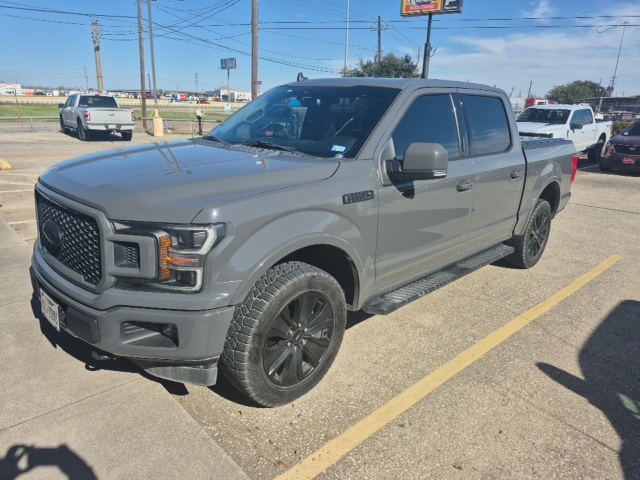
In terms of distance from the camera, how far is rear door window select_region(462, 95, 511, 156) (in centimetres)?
413

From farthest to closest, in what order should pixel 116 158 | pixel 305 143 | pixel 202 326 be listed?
pixel 305 143 < pixel 116 158 < pixel 202 326

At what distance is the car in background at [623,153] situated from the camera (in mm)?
13688

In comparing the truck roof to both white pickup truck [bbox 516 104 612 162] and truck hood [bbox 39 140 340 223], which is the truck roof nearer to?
truck hood [bbox 39 140 340 223]

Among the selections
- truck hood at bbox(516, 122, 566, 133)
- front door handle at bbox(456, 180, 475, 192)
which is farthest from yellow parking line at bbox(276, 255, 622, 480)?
truck hood at bbox(516, 122, 566, 133)

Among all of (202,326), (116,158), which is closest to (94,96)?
(116,158)

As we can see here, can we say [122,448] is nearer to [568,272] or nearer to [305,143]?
[305,143]

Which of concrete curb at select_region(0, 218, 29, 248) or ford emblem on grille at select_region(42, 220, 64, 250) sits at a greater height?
ford emblem on grille at select_region(42, 220, 64, 250)

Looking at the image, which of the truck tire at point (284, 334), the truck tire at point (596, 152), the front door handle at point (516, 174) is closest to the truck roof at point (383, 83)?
the front door handle at point (516, 174)

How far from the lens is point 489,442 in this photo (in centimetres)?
265

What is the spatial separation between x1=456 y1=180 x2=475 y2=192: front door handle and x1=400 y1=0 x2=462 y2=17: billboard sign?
2918cm

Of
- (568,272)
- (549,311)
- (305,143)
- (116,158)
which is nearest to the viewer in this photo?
(116,158)

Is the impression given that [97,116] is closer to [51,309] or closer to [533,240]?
[533,240]

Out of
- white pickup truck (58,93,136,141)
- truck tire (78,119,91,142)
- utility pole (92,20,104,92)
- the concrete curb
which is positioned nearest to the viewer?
the concrete curb

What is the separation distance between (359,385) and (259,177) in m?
1.50
